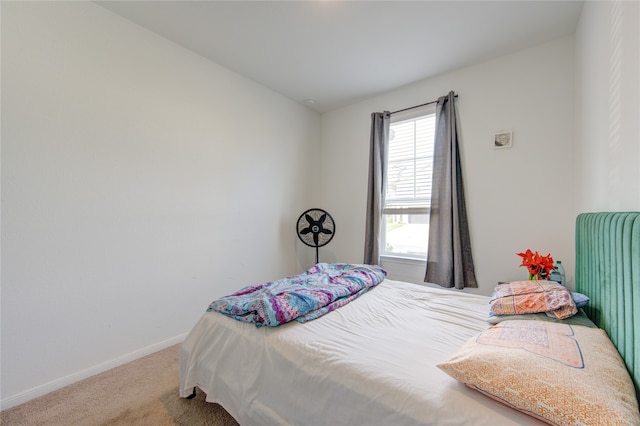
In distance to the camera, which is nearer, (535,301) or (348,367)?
(348,367)

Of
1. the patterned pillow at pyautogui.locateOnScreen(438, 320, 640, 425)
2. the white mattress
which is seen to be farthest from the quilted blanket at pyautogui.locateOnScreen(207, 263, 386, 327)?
the patterned pillow at pyautogui.locateOnScreen(438, 320, 640, 425)

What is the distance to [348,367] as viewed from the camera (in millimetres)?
1049

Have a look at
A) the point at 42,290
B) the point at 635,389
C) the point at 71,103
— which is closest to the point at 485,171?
the point at 635,389

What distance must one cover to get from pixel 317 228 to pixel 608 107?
101 inches

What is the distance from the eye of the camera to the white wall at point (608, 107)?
1.12 metres

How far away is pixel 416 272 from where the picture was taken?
3047 mm

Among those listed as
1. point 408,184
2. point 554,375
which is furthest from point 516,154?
point 554,375

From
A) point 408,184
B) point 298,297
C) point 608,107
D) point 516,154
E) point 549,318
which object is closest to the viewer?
point 549,318

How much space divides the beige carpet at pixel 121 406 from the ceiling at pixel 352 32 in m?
2.68

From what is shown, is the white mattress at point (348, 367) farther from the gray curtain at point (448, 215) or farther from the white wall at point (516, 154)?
the white wall at point (516, 154)

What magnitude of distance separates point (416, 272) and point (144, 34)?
135 inches

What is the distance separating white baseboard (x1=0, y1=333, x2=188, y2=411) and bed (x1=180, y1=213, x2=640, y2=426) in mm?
881

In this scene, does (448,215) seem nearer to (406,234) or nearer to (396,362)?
(406,234)

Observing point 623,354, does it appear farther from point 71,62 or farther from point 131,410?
point 71,62
